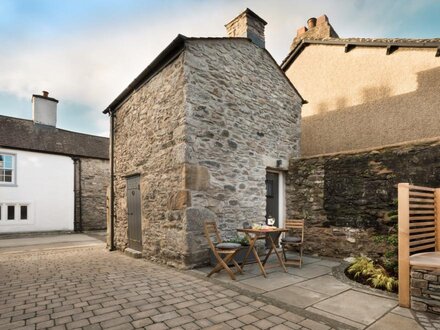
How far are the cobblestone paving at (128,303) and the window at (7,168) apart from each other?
10048 millimetres

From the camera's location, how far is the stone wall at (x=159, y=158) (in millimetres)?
5660

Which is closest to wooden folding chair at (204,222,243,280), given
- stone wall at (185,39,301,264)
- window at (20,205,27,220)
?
stone wall at (185,39,301,264)

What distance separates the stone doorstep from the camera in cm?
702

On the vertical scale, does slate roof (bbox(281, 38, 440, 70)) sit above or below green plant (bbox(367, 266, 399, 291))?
above

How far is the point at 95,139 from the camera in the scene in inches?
717

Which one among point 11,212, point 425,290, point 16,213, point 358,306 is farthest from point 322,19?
point 11,212

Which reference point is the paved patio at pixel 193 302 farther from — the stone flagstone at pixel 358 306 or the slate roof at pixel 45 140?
the slate roof at pixel 45 140

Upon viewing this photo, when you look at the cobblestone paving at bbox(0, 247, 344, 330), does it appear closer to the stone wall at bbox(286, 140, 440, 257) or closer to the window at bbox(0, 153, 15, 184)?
the stone wall at bbox(286, 140, 440, 257)

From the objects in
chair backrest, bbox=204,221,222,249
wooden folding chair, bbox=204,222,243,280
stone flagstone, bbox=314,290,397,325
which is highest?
chair backrest, bbox=204,221,222,249

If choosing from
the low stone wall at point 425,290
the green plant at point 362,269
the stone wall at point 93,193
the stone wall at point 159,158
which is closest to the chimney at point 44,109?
the stone wall at point 93,193

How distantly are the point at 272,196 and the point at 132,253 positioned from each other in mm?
4076

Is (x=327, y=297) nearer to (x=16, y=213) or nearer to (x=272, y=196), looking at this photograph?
(x=272, y=196)

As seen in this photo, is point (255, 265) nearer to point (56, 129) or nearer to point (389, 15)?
point (389, 15)

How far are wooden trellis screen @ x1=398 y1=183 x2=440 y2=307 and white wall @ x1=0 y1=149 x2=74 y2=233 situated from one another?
1596 cm
